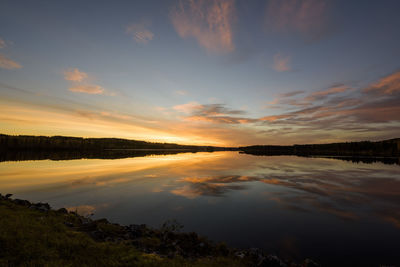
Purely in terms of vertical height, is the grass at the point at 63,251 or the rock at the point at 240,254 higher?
the grass at the point at 63,251

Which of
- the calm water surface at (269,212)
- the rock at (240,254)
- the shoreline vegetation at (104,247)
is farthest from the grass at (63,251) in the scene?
the calm water surface at (269,212)

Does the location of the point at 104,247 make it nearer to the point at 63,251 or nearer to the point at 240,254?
the point at 63,251

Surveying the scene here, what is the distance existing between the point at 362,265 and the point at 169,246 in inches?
430

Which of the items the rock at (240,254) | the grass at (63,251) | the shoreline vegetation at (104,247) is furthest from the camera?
the rock at (240,254)

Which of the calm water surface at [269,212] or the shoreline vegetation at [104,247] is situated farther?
the calm water surface at [269,212]

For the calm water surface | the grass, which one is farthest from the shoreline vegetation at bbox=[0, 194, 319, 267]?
the calm water surface

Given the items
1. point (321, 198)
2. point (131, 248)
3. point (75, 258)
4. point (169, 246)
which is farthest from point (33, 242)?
point (321, 198)

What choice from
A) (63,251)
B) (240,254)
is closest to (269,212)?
(240,254)

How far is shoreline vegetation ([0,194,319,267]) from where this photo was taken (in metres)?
7.66

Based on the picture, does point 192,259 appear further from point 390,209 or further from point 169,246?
point 390,209

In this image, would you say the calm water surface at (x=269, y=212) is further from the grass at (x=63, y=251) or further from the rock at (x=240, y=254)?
Answer: the grass at (x=63, y=251)

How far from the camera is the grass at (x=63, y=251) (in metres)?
7.41

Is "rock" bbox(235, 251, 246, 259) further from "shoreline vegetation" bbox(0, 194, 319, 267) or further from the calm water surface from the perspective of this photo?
the calm water surface

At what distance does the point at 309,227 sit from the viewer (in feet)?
47.4
